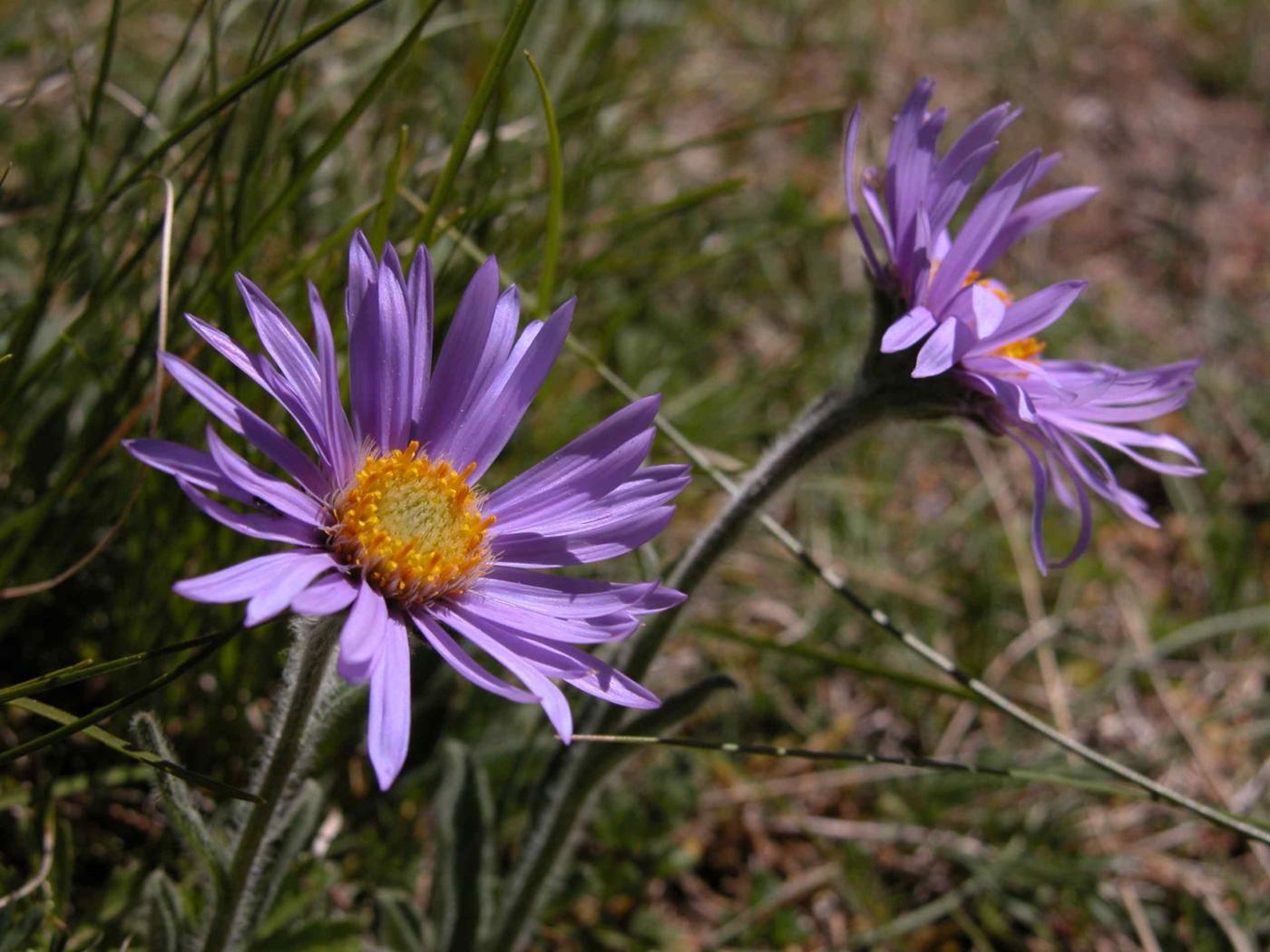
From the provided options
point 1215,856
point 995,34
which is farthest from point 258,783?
point 995,34

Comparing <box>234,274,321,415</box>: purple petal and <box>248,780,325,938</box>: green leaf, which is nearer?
<box>234,274,321,415</box>: purple petal

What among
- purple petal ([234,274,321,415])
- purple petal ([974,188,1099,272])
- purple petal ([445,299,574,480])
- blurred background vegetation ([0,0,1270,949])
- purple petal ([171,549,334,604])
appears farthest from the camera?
purple petal ([974,188,1099,272])

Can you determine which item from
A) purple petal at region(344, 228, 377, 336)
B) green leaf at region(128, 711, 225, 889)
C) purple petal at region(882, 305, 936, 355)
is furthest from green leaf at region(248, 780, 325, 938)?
purple petal at region(882, 305, 936, 355)

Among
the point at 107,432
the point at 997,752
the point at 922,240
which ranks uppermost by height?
the point at 922,240

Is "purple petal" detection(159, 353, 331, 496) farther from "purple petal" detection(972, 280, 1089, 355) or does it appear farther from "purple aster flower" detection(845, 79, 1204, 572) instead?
"purple petal" detection(972, 280, 1089, 355)

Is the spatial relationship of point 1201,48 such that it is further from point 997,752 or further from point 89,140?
point 89,140

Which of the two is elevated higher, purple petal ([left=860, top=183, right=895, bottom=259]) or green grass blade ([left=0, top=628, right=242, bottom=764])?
purple petal ([left=860, top=183, right=895, bottom=259])

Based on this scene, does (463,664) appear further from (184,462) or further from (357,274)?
(357,274)
